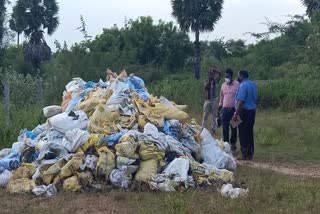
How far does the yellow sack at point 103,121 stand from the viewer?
8664 mm

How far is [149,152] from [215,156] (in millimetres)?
1383

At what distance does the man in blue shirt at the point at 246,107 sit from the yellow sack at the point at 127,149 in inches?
110

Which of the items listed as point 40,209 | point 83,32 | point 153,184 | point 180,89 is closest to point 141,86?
point 153,184

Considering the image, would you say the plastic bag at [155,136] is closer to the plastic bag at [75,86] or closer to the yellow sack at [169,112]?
the yellow sack at [169,112]

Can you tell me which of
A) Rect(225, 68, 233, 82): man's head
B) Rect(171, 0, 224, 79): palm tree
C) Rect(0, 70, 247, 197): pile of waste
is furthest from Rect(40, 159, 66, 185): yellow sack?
Rect(171, 0, 224, 79): palm tree

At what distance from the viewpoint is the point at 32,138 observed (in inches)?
376

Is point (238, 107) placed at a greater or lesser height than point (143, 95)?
lesser

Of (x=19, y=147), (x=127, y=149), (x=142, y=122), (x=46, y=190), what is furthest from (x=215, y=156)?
(x=19, y=147)

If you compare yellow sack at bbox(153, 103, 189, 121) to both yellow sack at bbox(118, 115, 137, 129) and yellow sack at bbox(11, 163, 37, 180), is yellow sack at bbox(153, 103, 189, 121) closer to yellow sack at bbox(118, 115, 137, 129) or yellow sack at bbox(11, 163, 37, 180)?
yellow sack at bbox(118, 115, 137, 129)

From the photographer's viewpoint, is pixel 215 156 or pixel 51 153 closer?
pixel 51 153

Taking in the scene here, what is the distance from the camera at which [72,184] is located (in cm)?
768

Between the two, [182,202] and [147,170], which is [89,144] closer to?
[147,170]

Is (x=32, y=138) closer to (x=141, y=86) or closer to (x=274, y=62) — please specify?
(x=141, y=86)

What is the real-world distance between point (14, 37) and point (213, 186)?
122 feet
